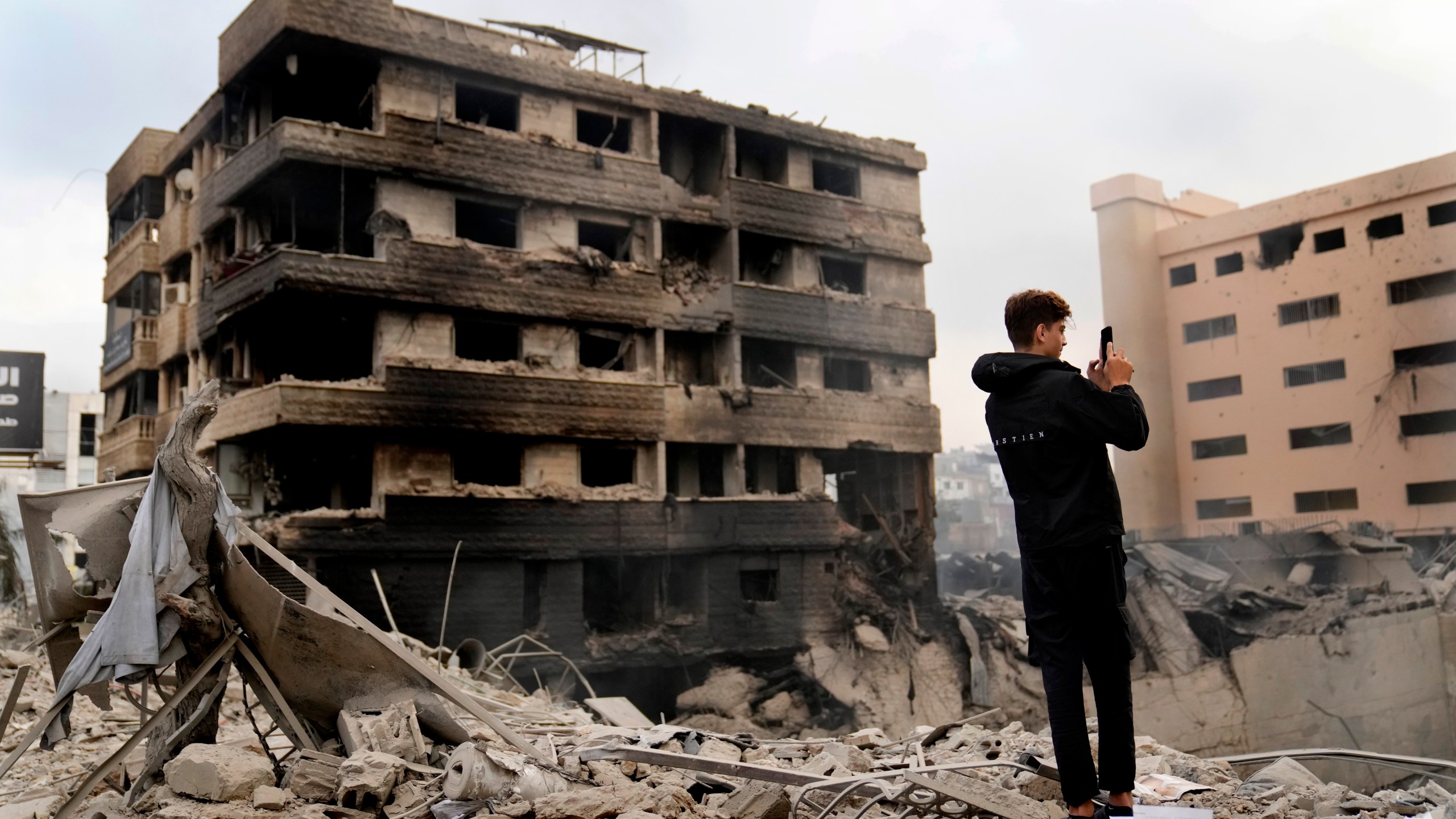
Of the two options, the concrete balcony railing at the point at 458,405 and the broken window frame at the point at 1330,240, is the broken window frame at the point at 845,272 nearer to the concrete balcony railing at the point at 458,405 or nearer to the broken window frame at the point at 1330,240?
the concrete balcony railing at the point at 458,405

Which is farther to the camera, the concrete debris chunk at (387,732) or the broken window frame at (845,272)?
the broken window frame at (845,272)

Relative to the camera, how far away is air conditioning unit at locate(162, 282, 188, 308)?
26844 millimetres

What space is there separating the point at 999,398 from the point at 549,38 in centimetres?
2313

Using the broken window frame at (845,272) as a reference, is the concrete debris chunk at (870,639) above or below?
below

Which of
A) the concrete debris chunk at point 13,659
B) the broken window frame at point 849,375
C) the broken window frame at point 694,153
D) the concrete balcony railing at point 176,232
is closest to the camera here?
the concrete debris chunk at point 13,659

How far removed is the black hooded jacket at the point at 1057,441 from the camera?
3734mm

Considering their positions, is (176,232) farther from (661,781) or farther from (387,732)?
(661,781)

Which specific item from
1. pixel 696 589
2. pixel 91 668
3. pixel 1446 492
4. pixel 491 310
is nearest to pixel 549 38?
pixel 491 310

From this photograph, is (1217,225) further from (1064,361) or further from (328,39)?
(1064,361)

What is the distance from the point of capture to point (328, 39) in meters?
21.2

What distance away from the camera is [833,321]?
87.0ft

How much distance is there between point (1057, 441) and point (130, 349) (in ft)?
96.5

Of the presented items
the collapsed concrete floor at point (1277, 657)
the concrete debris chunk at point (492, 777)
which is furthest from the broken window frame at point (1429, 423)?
the concrete debris chunk at point (492, 777)

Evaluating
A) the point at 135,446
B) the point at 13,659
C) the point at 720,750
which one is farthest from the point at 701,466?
the point at 720,750
